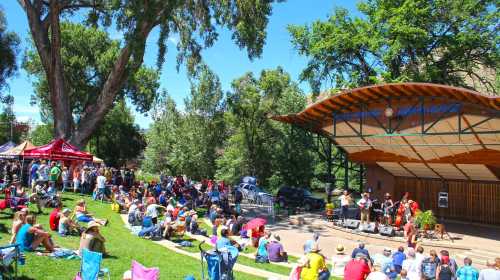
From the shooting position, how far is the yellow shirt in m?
7.84

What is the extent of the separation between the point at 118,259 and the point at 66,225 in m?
3.11

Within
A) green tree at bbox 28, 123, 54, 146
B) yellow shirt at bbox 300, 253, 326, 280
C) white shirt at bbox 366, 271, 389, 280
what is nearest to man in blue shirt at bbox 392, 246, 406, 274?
white shirt at bbox 366, 271, 389, 280

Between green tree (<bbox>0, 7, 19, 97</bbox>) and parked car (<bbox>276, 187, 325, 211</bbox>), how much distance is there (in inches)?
864

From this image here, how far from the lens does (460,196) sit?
22.6 m

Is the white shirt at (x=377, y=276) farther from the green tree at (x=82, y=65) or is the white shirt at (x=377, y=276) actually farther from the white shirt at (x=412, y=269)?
the green tree at (x=82, y=65)

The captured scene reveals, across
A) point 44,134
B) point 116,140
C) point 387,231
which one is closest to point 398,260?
point 387,231

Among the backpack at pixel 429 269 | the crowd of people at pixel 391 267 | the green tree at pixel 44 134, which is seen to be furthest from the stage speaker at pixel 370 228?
the green tree at pixel 44 134

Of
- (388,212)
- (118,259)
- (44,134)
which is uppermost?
(44,134)

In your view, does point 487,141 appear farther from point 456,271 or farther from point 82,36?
point 82,36

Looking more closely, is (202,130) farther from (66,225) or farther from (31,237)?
(31,237)

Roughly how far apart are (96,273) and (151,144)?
40205 millimetres

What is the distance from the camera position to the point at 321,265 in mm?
8055

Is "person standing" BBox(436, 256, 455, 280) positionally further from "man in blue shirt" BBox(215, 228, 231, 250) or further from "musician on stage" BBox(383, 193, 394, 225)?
"musician on stage" BBox(383, 193, 394, 225)

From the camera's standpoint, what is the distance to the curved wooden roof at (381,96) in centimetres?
1575
